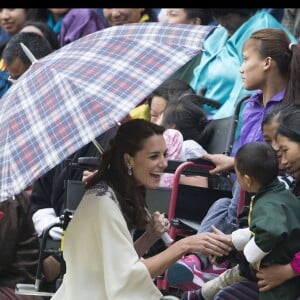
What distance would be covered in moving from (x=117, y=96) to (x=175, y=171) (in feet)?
4.69

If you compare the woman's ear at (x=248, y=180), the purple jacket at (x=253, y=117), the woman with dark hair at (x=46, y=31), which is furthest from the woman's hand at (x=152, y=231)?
the woman with dark hair at (x=46, y=31)

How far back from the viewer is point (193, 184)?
7469 mm

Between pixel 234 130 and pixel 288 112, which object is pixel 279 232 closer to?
pixel 288 112

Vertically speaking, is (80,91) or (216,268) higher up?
(80,91)

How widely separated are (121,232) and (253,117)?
1695mm

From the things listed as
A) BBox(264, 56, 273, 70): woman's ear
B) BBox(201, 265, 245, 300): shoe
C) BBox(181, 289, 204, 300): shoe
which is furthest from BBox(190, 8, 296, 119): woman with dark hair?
BBox(201, 265, 245, 300): shoe

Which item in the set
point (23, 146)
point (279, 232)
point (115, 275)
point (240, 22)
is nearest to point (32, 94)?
point (23, 146)

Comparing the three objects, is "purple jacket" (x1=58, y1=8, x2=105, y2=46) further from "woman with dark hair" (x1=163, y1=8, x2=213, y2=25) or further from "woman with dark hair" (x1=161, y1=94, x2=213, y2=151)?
"woman with dark hair" (x1=161, y1=94, x2=213, y2=151)

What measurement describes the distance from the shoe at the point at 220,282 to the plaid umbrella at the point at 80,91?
4.04ft

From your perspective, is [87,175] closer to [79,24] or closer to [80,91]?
[80,91]

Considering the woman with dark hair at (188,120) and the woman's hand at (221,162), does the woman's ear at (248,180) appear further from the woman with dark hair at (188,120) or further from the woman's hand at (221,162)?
the woman with dark hair at (188,120)

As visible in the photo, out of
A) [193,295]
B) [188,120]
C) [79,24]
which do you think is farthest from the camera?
[79,24]

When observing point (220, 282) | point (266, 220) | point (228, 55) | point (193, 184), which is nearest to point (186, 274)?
point (220, 282)

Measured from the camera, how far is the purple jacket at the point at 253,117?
6949 mm
